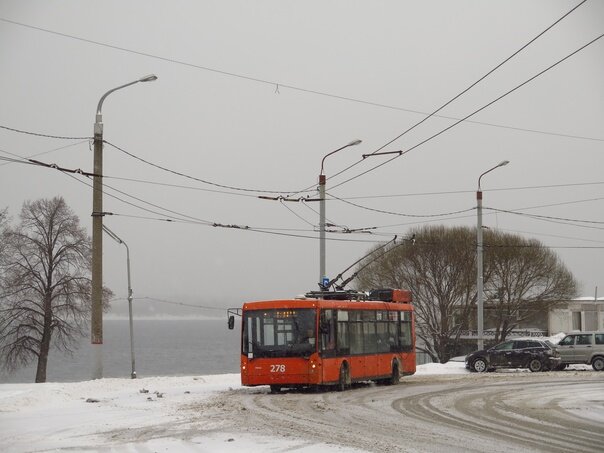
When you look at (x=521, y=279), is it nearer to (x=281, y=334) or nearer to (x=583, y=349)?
(x=583, y=349)

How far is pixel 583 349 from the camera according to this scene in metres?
42.0

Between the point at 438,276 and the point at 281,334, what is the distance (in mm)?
42282

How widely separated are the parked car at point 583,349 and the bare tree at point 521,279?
25.1 metres

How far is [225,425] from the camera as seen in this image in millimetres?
16766

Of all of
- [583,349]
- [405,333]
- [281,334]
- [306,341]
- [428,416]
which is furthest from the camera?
[583,349]

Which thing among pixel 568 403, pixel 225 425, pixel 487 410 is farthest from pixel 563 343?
pixel 225 425

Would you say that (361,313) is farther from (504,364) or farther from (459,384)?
(504,364)

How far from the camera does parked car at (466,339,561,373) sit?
41.0 metres

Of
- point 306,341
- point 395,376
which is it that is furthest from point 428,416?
point 395,376

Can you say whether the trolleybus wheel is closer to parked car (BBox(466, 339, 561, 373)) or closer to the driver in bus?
parked car (BBox(466, 339, 561, 373))

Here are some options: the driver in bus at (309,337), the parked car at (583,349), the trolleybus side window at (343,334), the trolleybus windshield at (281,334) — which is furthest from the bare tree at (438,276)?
the driver in bus at (309,337)

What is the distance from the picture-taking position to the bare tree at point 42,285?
61.1m

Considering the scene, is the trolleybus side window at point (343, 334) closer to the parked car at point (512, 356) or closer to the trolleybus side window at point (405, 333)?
the trolleybus side window at point (405, 333)

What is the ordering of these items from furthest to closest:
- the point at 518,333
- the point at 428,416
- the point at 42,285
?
1. the point at 518,333
2. the point at 42,285
3. the point at 428,416
